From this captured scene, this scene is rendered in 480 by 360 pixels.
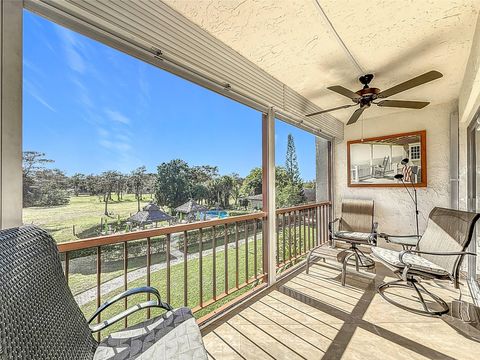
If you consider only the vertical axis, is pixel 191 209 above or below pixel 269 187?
below

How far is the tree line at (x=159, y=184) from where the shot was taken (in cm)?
128

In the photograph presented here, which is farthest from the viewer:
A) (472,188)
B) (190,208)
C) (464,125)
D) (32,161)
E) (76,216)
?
(464,125)

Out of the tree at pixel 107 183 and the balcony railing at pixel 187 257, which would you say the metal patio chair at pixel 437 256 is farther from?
the tree at pixel 107 183

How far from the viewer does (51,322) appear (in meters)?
0.97

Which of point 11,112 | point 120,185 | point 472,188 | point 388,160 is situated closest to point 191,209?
point 120,185

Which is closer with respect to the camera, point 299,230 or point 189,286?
point 189,286

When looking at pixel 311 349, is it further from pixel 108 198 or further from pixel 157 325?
pixel 108 198

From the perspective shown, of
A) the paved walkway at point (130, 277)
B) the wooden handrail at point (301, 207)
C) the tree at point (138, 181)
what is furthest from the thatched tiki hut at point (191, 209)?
the wooden handrail at point (301, 207)

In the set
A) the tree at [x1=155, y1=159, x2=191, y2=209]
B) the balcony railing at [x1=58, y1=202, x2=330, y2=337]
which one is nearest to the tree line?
the tree at [x1=155, y1=159, x2=191, y2=209]

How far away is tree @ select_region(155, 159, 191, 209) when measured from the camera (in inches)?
75.5

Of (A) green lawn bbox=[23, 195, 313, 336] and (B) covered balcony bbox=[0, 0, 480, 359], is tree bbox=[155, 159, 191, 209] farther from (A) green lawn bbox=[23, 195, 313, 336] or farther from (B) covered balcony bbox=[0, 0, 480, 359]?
(A) green lawn bbox=[23, 195, 313, 336]

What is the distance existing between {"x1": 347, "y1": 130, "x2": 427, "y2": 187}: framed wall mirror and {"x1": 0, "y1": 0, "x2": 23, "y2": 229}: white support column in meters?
4.48

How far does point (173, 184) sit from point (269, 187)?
3.96 ft

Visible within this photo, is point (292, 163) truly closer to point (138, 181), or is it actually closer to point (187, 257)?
point (187, 257)
